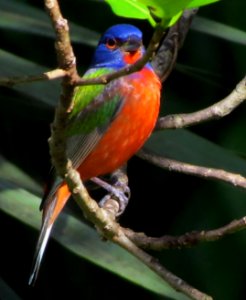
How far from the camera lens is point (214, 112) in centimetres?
189

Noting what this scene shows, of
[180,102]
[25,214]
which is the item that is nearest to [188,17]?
[180,102]

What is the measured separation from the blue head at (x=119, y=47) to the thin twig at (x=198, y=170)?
331 millimetres

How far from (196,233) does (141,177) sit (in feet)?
3.67

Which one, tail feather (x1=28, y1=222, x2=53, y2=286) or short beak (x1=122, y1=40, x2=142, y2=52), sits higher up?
short beak (x1=122, y1=40, x2=142, y2=52)

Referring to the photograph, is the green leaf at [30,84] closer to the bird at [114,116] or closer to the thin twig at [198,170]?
the bird at [114,116]

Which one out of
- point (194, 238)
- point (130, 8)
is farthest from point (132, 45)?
point (130, 8)

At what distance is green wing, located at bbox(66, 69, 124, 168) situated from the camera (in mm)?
2229

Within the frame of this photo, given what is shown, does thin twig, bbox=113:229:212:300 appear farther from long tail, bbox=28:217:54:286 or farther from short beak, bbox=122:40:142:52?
short beak, bbox=122:40:142:52

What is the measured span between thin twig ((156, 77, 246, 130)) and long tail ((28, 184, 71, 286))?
325 millimetres

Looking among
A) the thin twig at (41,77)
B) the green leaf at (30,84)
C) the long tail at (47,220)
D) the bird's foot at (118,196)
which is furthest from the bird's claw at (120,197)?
the thin twig at (41,77)

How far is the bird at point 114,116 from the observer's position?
7.25ft

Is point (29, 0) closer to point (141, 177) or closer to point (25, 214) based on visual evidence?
point (141, 177)

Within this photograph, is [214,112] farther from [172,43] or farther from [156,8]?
[156,8]

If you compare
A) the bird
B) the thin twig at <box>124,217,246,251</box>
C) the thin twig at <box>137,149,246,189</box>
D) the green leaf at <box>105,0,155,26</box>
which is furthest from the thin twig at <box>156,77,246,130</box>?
the green leaf at <box>105,0,155,26</box>
